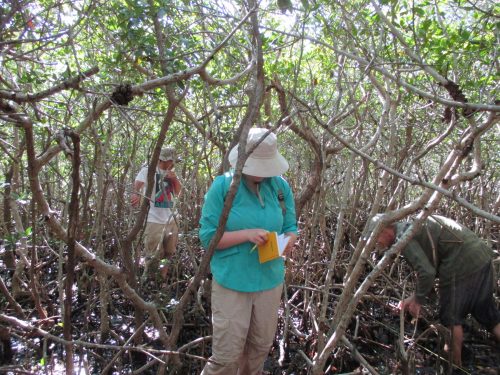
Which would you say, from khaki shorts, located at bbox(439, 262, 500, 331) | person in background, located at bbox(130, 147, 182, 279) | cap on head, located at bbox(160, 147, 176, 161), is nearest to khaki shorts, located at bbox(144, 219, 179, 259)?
person in background, located at bbox(130, 147, 182, 279)

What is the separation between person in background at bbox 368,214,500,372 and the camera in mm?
2859

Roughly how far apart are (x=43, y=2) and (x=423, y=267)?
318 centimetres

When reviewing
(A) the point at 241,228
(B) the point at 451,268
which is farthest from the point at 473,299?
(A) the point at 241,228

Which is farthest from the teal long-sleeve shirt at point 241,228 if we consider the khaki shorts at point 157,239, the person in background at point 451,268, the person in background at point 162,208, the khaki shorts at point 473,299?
the khaki shorts at point 157,239

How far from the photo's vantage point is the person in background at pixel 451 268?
9.38 feet

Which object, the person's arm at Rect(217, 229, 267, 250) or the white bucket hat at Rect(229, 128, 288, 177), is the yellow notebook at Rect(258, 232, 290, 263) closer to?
the person's arm at Rect(217, 229, 267, 250)

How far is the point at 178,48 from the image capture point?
286 cm

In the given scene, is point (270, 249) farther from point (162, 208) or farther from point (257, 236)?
point (162, 208)

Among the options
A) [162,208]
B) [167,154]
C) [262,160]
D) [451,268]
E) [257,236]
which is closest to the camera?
[257,236]

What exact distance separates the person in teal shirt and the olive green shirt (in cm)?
107

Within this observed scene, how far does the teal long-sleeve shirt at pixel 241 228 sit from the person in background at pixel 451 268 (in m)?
0.98

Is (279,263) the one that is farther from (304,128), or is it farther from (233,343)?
(304,128)

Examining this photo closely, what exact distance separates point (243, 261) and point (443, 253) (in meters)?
1.52

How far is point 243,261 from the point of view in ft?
7.02
